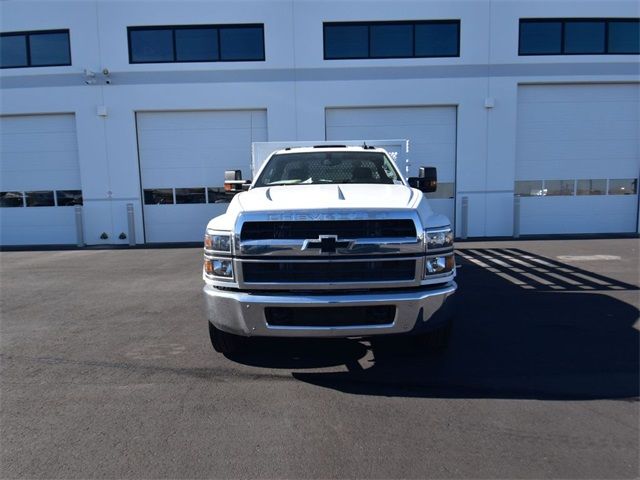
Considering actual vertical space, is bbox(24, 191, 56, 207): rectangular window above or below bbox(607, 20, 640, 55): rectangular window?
below

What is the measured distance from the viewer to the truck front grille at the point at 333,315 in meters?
3.52

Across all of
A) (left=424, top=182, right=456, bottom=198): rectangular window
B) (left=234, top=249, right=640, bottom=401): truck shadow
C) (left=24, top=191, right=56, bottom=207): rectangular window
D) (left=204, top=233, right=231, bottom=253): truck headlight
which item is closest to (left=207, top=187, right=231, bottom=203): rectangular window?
(left=24, top=191, right=56, bottom=207): rectangular window

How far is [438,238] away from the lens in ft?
12.2

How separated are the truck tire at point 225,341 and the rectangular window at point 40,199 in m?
12.3

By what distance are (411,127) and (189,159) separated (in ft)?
22.0

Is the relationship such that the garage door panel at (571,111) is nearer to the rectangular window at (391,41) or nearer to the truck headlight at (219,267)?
the rectangular window at (391,41)

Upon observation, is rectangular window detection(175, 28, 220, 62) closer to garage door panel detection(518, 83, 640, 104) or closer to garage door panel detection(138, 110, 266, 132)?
garage door panel detection(138, 110, 266, 132)

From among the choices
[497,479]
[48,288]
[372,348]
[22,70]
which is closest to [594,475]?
[497,479]

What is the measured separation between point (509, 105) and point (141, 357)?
12389mm

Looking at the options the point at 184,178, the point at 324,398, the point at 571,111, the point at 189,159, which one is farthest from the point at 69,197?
the point at 571,111

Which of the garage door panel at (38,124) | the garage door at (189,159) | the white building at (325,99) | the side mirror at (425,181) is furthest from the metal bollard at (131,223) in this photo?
the side mirror at (425,181)

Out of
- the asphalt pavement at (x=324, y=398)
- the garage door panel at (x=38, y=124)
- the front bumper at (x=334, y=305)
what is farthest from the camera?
the garage door panel at (x=38, y=124)

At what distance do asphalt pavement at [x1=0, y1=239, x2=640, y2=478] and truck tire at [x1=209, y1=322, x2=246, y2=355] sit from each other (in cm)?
11

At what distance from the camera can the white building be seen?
42.3 ft
